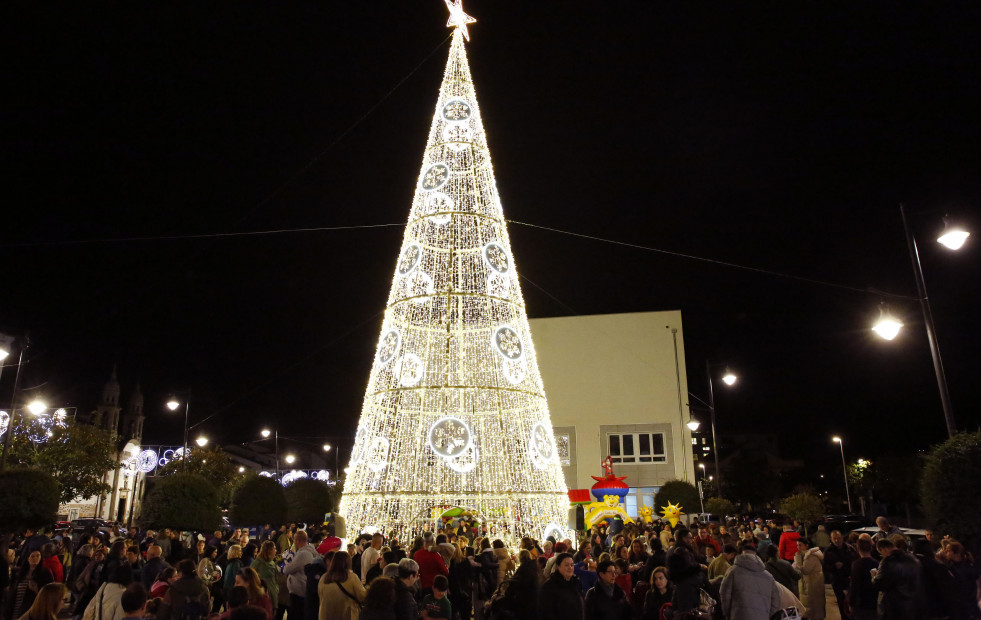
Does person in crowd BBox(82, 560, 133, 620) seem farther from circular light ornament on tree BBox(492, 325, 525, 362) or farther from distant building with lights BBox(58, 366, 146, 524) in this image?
distant building with lights BBox(58, 366, 146, 524)

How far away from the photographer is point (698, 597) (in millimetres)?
6371

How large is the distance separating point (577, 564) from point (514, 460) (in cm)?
448

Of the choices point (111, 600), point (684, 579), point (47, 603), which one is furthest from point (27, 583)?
point (684, 579)

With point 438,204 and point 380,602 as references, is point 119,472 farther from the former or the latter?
point 380,602

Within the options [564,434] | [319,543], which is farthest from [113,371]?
[319,543]

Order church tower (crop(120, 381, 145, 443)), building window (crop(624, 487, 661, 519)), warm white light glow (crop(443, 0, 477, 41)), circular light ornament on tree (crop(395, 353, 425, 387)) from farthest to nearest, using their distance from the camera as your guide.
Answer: church tower (crop(120, 381, 145, 443)) < building window (crop(624, 487, 661, 519)) < warm white light glow (crop(443, 0, 477, 41)) < circular light ornament on tree (crop(395, 353, 425, 387))

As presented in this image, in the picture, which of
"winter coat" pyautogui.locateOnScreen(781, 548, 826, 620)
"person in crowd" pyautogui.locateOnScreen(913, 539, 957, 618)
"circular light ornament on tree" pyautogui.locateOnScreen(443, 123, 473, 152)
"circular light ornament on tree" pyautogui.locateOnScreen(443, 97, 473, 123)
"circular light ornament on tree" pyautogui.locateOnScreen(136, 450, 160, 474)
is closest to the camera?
"person in crowd" pyautogui.locateOnScreen(913, 539, 957, 618)

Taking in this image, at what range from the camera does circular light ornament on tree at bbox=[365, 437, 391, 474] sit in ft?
43.0

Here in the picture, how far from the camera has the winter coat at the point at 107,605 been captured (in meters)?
6.18

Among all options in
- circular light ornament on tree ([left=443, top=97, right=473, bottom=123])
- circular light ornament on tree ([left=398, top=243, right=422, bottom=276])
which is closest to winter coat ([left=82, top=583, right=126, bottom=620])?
circular light ornament on tree ([left=398, top=243, right=422, bottom=276])

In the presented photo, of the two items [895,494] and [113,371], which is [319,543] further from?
[113,371]

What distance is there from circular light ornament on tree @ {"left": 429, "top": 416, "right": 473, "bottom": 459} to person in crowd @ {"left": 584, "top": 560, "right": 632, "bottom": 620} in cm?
646

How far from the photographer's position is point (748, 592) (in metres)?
6.31

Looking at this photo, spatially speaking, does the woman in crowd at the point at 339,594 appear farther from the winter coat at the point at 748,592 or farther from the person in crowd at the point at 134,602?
the winter coat at the point at 748,592
